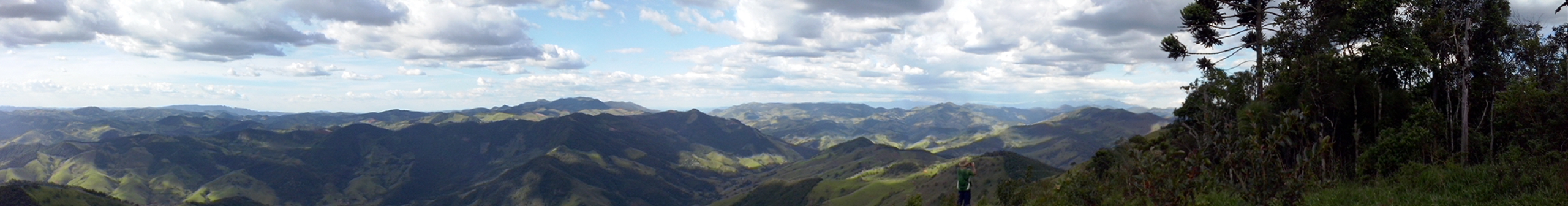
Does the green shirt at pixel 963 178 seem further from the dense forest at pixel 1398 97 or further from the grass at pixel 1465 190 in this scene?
the grass at pixel 1465 190

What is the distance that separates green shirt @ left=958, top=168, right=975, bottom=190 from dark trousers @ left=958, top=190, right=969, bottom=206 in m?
0.15

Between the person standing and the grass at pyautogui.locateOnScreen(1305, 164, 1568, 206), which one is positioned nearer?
the grass at pyautogui.locateOnScreen(1305, 164, 1568, 206)

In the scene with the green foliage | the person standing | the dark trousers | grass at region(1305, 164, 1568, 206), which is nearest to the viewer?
grass at region(1305, 164, 1568, 206)

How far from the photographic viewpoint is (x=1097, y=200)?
2603cm

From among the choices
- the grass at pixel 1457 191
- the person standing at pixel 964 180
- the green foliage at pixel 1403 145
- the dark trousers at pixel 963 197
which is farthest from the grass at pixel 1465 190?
the dark trousers at pixel 963 197

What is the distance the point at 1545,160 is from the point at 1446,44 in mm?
10173

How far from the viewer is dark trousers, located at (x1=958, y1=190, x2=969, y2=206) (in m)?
25.7

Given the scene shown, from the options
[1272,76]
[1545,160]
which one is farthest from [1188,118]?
[1545,160]

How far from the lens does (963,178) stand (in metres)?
25.1

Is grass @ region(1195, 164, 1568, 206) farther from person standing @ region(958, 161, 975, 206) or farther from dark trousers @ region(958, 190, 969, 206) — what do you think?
dark trousers @ region(958, 190, 969, 206)

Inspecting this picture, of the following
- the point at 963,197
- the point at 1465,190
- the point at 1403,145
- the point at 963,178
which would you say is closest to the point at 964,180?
the point at 963,178

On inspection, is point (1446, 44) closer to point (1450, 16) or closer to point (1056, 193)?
point (1450, 16)

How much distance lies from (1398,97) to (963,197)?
71.4 feet

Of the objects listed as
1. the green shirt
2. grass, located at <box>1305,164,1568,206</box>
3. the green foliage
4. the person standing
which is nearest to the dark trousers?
the person standing
